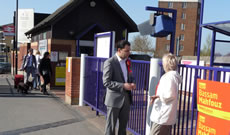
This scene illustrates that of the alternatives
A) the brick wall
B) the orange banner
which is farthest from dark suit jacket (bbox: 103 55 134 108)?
the brick wall

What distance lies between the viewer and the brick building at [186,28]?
2408 inches

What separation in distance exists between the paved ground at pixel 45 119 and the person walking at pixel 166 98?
245 centimetres

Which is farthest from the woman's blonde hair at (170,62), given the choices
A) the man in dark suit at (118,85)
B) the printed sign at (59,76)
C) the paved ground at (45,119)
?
the printed sign at (59,76)

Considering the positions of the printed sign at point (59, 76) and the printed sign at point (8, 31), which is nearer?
the printed sign at point (59, 76)

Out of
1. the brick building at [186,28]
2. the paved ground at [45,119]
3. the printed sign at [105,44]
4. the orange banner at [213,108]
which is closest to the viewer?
the orange banner at [213,108]

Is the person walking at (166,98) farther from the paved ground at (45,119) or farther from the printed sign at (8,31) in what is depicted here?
the printed sign at (8,31)

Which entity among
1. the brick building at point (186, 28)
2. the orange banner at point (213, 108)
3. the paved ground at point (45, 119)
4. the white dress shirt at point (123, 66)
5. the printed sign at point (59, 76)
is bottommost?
the paved ground at point (45, 119)

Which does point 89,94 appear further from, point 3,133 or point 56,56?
point 56,56

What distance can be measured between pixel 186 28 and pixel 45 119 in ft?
198

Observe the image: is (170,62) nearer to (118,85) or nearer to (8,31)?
(118,85)

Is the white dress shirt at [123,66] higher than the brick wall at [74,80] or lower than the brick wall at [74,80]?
higher

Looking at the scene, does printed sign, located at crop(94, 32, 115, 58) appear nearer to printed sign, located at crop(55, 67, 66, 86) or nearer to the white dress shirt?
the white dress shirt

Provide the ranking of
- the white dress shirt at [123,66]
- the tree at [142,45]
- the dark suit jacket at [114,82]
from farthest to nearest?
the tree at [142,45] < the white dress shirt at [123,66] < the dark suit jacket at [114,82]

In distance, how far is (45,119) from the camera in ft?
21.2
